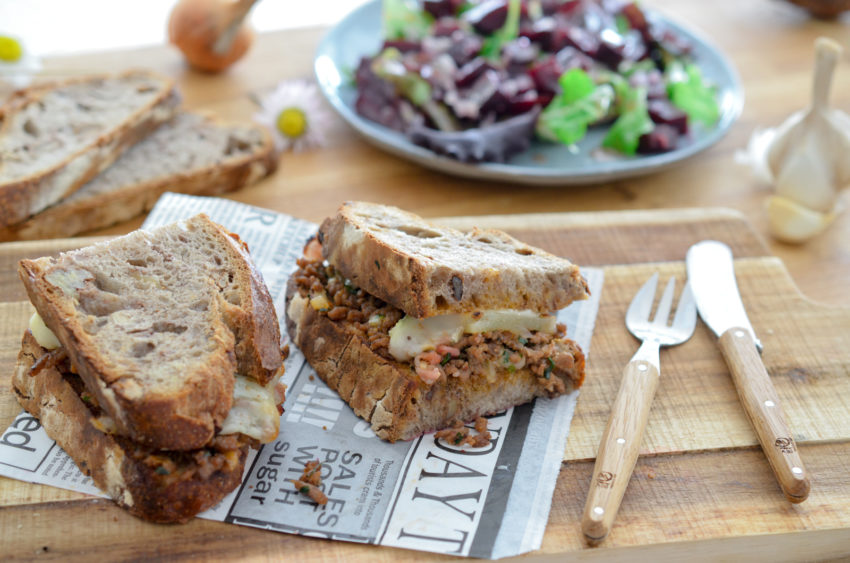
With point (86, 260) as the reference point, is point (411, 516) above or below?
below

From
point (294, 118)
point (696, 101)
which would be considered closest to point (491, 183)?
point (294, 118)

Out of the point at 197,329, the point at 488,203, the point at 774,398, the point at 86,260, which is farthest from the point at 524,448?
the point at 488,203

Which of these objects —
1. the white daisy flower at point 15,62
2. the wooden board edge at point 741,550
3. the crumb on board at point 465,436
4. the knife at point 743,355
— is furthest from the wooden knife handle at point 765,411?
the white daisy flower at point 15,62

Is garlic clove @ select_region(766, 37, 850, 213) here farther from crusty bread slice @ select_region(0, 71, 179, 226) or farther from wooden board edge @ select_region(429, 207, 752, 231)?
crusty bread slice @ select_region(0, 71, 179, 226)

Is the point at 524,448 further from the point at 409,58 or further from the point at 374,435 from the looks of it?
the point at 409,58

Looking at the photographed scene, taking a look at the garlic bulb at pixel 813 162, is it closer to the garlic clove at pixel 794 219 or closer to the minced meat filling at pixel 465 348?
the garlic clove at pixel 794 219

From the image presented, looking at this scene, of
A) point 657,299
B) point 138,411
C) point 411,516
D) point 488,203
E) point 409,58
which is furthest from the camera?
point 409,58

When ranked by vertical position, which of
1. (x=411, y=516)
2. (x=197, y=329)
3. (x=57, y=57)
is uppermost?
(x=197, y=329)
